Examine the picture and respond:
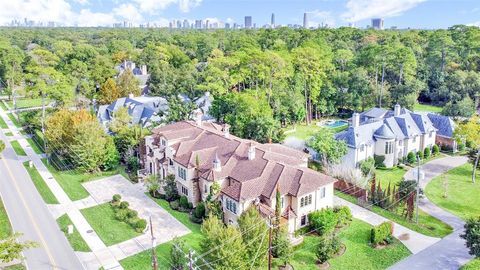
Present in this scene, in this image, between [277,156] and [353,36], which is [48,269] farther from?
[353,36]

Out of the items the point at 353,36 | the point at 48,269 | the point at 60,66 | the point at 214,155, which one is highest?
the point at 353,36

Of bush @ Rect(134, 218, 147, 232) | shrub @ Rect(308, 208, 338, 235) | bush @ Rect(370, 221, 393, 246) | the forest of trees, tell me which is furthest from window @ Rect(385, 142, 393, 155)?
bush @ Rect(134, 218, 147, 232)

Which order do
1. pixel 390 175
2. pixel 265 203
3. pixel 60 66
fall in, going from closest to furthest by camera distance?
pixel 265 203 < pixel 390 175 < pixel 60 66

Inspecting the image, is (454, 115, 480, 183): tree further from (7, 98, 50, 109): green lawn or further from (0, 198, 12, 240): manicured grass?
(7, 98, 50, 109): green lawn

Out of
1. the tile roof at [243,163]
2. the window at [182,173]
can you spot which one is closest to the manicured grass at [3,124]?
the tile roof at [243,163]

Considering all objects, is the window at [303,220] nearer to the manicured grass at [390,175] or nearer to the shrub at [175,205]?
the shrub at [175,205]

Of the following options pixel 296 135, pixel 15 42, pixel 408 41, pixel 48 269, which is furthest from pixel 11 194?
pixel 15 42

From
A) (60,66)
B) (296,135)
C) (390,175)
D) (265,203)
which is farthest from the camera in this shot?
(60,66)
